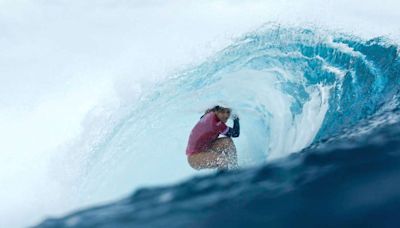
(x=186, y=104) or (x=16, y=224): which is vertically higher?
(x=186, y=104)

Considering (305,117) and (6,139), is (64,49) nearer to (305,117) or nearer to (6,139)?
(6,139)

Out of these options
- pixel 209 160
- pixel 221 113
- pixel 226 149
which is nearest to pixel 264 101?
pixel 221 113

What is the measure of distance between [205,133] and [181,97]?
232cm

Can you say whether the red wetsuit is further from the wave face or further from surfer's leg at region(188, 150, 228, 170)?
the wave face

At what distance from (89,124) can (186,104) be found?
1.52 metres

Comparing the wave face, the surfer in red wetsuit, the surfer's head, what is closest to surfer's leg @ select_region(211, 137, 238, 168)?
the surfer in red wetsuit

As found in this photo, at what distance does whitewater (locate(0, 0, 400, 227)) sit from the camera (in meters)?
10.0

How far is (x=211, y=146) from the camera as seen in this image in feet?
29.1

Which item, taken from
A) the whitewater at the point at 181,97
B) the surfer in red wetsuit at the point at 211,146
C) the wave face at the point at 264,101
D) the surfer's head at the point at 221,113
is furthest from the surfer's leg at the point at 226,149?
the whitewater at the point at 181,97

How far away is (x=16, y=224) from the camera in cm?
941

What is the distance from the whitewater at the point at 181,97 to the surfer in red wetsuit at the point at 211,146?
0.71m

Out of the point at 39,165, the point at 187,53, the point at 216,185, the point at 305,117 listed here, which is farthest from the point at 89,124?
the point at 216,185

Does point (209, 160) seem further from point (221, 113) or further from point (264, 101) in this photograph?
point (264, 101)

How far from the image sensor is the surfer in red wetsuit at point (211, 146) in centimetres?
873
